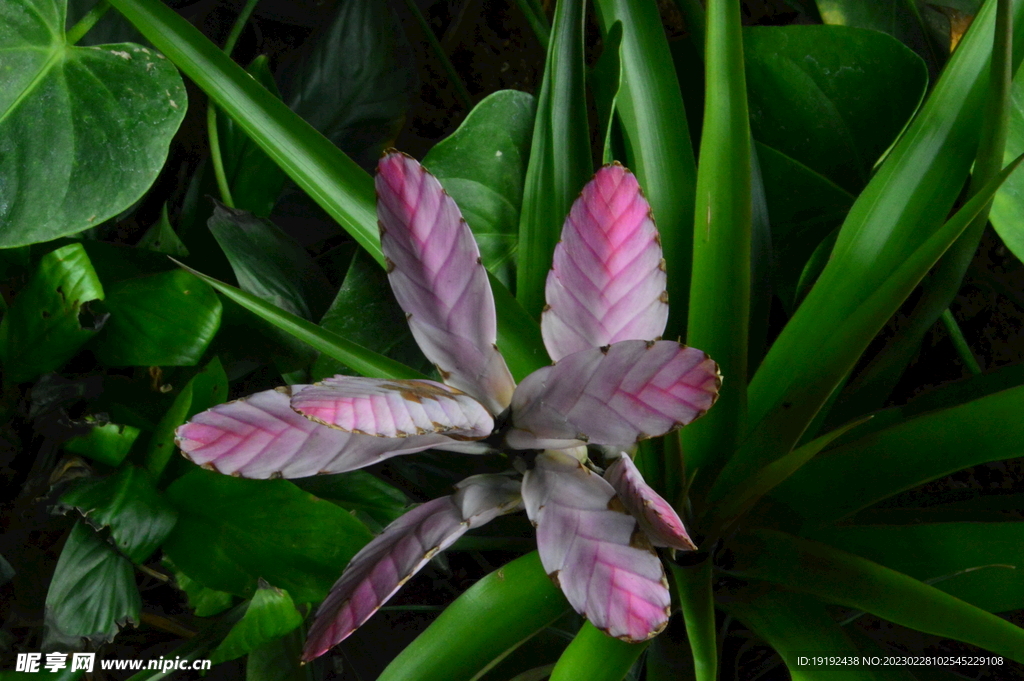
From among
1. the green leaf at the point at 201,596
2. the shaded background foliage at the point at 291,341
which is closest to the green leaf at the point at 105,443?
the shaded background foliage at the point at 291,341

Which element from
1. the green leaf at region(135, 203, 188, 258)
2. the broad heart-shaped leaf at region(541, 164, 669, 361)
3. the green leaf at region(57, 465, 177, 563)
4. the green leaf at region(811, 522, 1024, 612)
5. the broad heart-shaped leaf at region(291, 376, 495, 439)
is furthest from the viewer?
the green leaf at region(135, 203, 188, 258)

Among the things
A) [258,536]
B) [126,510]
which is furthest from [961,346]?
[126,510]

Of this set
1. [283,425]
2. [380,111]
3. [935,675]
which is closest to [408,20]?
[380,111]

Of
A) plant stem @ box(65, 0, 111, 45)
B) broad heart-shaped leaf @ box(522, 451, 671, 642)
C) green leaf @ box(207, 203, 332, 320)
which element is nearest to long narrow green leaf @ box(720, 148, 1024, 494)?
broad heart-shaped leaf @ box(522, 451, 671, 642)

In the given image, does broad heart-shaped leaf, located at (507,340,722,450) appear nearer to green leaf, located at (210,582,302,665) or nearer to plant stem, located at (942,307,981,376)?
green leaf, located at (210,582,302,665)

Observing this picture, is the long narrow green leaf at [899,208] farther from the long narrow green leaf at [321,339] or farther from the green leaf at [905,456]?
the long narrow green leaf at [321,339]

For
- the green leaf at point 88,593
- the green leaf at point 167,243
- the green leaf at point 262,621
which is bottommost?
the green leaf at point 88,593
